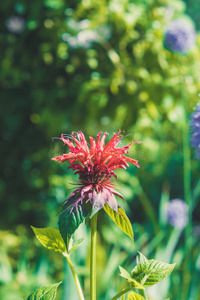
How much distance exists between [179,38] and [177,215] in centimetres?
78

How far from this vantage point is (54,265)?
1.72 metres

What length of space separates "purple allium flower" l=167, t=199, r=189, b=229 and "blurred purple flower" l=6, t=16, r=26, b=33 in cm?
117

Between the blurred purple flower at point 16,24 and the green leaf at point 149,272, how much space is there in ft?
5.47

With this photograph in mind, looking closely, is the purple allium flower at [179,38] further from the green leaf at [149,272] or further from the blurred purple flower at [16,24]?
the green leaf at [149,272]

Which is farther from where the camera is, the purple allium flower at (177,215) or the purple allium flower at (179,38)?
the purple allium flower at (177,215)

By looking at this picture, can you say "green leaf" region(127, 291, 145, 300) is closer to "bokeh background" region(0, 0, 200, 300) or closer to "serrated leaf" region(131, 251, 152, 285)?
"serrated leaf" region(131, 251, 152, 285)

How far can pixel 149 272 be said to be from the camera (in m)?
0.39

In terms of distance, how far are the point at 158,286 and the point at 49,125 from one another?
859 millimetres

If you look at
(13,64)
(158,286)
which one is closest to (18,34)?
(13,64)

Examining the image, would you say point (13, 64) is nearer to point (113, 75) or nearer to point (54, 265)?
point (113, 75)

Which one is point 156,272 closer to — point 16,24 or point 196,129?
point 196,129

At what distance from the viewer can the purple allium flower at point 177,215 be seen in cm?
158

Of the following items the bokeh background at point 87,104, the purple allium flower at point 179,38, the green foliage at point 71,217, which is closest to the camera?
the green foliage at point 71,217

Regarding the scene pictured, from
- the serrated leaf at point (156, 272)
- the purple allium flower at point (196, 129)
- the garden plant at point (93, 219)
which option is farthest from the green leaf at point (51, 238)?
the purple allium flower at point (196, 129)
